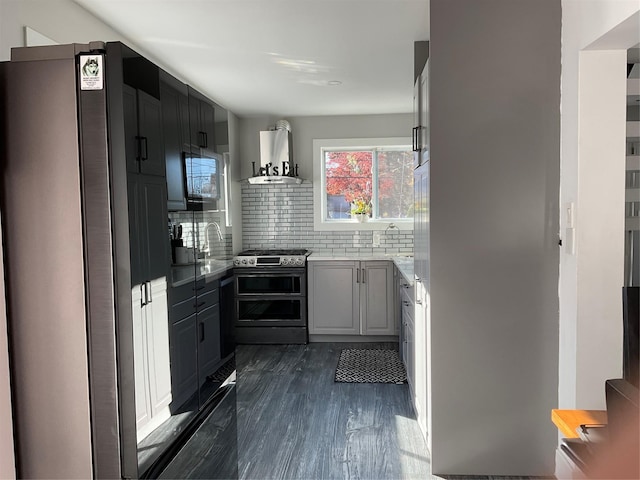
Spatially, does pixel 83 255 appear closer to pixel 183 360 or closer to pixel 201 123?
pixel 183 360

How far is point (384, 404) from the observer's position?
3.47 m

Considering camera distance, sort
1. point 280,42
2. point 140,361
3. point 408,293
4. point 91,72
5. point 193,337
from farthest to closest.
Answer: point 408,293 → point 280,42 → point 193,337 → point 140,361 → point 91,72

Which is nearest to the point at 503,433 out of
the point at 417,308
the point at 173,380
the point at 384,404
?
the point at 417,308

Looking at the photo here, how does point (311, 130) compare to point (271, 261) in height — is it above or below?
above

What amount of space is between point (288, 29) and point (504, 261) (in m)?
1.91

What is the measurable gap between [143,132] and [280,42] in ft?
6.61

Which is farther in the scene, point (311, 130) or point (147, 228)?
point (311, 130)

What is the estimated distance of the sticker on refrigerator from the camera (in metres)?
1.43

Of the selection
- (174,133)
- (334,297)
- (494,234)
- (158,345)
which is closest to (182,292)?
(158,345)

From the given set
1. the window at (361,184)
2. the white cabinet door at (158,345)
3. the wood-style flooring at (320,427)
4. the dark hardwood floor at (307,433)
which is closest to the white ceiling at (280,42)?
the window at (361,184)

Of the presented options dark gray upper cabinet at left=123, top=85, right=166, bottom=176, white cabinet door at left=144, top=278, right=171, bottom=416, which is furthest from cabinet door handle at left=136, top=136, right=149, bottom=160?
white cabinet door at left=144, top=278, right=171, bottom=416

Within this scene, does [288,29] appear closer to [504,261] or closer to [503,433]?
[504,261]

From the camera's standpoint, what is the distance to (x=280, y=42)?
10.5ft

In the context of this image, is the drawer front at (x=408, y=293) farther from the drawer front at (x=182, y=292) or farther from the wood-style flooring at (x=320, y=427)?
the drawer front at (x=182, y=292)
